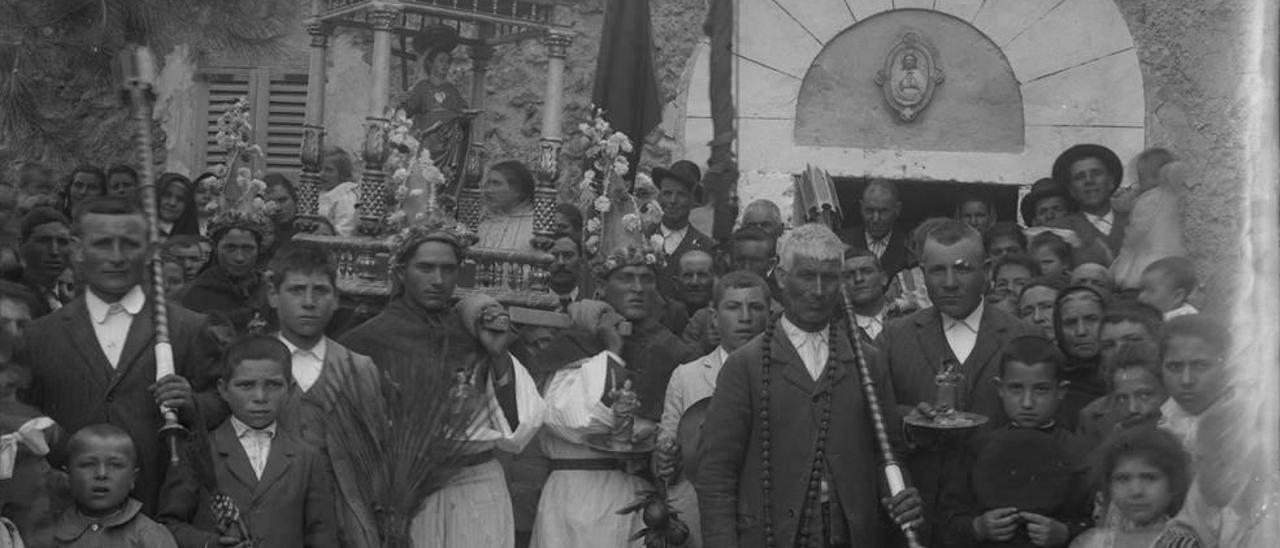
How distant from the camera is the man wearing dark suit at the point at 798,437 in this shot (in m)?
7.27

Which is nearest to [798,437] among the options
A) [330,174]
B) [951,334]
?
[951,334]

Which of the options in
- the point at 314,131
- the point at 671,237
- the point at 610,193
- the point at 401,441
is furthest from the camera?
the point at 671,237

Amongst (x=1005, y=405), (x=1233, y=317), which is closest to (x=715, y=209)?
(x=1005, y=405)

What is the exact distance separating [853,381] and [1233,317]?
158 cm

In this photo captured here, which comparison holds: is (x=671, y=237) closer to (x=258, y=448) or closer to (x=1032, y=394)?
(x=1032, y=394)

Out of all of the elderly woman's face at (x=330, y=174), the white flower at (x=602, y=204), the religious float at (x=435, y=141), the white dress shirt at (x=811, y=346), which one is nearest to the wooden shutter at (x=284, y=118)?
the elderly woman's face at (x=330, y=174)

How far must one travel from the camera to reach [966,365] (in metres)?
7.84

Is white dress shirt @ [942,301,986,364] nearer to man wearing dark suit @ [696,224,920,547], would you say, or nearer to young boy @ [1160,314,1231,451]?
man wearing dark suit @ [696,224,920,547]

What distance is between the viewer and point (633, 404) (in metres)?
8.19

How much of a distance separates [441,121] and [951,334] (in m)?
4.02

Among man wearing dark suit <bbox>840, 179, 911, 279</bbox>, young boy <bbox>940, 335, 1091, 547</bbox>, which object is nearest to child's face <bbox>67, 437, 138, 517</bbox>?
young boy <bbox>940, 335, 1091, 547</bbox>

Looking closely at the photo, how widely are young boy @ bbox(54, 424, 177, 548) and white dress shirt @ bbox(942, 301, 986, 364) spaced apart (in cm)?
292

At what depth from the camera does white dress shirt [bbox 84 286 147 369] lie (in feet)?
24.4

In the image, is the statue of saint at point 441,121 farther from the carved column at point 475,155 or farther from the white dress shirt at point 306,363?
the white dress shirt at point 306,363
